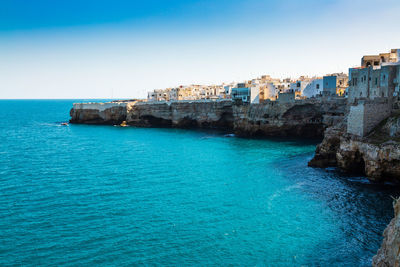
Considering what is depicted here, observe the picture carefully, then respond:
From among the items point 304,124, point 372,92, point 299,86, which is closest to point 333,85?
point 304,124

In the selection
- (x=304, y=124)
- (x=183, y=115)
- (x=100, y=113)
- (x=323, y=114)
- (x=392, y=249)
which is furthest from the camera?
(x=100, y=113)

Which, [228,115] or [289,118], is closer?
[289,118]

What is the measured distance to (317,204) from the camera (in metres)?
25.9

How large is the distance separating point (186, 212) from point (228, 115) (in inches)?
2140

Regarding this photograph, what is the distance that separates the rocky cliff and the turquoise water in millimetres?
16368

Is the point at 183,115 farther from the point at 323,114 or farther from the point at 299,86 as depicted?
the point at 323,114

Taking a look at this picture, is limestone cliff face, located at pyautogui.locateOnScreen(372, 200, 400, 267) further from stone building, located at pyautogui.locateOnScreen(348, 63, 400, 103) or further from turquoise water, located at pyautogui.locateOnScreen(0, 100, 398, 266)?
stone building, located at pyautogui.locateOnScreen(348, 63, 400, 103)

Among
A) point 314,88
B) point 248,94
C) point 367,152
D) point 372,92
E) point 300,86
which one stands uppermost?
point 300,86

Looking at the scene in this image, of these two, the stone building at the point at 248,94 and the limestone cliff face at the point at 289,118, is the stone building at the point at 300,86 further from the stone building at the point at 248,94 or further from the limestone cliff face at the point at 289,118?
the limestone cliff face at the point at 289,118

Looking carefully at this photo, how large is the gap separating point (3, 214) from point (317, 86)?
60369 millimetres

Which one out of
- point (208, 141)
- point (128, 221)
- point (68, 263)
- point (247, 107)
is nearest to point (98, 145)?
point (208, 141)

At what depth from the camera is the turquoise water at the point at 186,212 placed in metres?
18.5

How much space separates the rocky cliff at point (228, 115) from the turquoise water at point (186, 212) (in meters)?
16.4

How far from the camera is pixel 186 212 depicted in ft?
80.8
